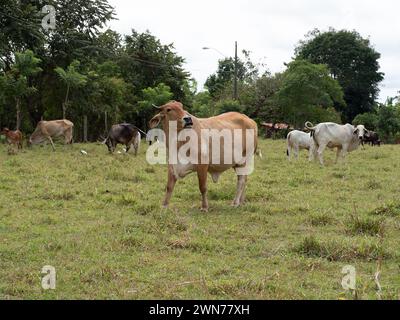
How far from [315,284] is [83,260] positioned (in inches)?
88.1

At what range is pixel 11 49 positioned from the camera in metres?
24.5

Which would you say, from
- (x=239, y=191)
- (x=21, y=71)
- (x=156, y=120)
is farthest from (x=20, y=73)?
(x=239, y=191)

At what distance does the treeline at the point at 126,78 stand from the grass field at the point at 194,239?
14.7 meters

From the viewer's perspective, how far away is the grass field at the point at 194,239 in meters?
4.46

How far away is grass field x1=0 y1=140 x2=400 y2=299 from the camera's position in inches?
176

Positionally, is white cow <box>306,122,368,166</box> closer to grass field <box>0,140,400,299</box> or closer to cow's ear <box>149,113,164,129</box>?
grass field <box>0,140,400,299</box>

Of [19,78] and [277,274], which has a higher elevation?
[19,78]

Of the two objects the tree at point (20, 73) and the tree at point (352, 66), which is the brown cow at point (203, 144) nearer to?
the tree at point (20, 73)

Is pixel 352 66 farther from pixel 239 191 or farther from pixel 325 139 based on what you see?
pixel 239 191

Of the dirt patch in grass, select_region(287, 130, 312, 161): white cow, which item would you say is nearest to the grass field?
the dirt patch in grass

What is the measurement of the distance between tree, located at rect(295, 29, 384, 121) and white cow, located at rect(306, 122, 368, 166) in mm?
34578

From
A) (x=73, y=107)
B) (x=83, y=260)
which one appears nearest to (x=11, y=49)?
(x=73, y=107)

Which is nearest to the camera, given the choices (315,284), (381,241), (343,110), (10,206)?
(315,284)

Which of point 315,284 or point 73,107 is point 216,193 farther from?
point 73,107
